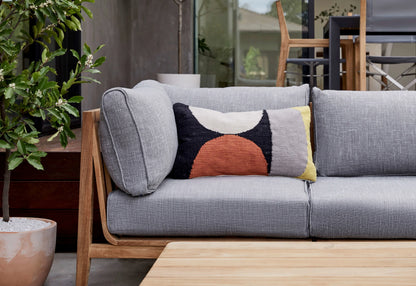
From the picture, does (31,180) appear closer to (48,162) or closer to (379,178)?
(48,162)

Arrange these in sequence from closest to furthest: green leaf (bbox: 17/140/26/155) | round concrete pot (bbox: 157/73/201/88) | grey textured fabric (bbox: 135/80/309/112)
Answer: green leaf (bbox: 17/140/26/155) → grey textured fabric (bbox: 135/80/309/112) → round concrete pot (bbox: 157/73/201/88)

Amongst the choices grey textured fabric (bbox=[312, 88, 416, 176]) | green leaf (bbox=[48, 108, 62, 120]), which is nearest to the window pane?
grey textured fabric (bbox=[312, 88, 416, 176])

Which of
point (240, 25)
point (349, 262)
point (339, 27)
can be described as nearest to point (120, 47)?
point (240, 25)

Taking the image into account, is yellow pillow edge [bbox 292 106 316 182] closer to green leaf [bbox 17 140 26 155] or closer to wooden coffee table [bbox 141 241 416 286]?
wooden coffee table [bbox 141 241 416 286]

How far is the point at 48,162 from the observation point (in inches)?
102

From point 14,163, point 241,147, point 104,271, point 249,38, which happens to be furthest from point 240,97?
point 249,38

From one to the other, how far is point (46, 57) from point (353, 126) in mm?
1340

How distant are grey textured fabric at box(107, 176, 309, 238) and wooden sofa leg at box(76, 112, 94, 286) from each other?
0.28 ft

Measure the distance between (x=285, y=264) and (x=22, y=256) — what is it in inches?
45.0

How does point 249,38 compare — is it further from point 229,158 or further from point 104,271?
point 104,271

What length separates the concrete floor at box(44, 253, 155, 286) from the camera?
2268mm

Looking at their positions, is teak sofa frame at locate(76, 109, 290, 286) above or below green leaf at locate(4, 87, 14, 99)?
below

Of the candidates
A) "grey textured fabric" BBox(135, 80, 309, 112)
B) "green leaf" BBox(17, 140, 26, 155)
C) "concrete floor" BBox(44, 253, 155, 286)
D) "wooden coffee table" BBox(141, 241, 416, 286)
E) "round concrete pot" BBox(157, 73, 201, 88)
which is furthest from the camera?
"round concrete pot" BBox(157, 73, 201, 88)

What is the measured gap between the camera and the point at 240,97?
2.65 m
